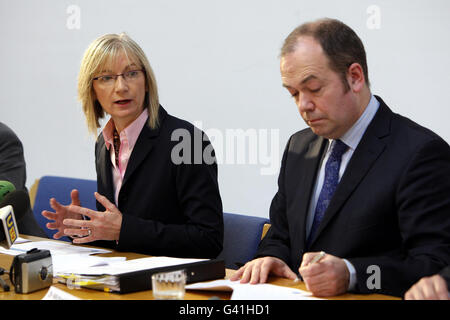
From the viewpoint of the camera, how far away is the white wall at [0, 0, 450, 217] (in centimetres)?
310

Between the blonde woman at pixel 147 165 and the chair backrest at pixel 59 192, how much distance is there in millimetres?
515

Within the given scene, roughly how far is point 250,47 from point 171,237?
1.72 meters

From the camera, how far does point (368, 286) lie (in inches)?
63.2

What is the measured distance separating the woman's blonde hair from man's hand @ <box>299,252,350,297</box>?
117cm

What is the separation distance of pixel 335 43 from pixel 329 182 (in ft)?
1.46

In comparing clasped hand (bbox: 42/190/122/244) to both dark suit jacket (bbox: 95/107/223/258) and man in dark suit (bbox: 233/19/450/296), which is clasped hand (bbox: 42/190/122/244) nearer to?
dark suit jacket (bbox: 95/107/223/258)

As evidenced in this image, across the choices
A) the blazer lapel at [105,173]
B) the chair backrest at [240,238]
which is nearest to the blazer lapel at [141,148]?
the blazer lapel at [105,173]

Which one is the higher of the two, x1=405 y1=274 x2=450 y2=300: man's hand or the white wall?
the white wall

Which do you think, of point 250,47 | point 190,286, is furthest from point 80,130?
point 190,286

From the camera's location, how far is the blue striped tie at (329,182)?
194cm

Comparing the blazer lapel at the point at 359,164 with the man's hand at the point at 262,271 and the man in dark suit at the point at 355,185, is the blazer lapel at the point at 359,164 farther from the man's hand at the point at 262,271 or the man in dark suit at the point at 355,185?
the man's hand at the point at 262,271

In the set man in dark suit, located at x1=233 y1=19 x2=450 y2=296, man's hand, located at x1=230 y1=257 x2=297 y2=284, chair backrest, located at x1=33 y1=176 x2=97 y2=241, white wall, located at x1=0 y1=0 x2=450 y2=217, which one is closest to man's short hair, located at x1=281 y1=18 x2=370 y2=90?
man in dark suit, located at x1=233 y1=19 x2=450 y2=296

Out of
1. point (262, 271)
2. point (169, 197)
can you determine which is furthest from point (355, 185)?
point (169, 197)

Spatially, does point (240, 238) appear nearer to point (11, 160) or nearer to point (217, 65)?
point (11, 160)
